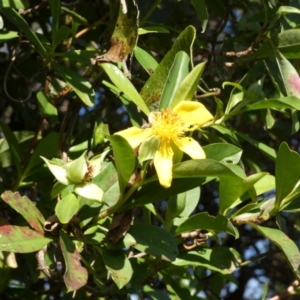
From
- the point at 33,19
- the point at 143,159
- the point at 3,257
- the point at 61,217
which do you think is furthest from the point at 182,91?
the point at 33,19

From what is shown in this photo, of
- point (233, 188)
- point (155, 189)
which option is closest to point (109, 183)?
point (155, 189)

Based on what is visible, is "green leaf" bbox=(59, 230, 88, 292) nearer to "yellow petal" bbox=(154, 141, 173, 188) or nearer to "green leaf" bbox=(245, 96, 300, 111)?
"yellow petal" bbox=(154, 141, 173, 188)

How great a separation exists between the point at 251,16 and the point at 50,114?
37 centimetres

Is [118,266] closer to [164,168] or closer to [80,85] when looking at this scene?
[164,168]

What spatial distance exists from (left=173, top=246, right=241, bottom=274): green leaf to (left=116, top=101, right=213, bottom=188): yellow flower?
264 mm

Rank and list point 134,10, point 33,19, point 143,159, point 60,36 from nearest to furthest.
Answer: point 143,159 < point 134,10 < point 60,36 < point 33,19

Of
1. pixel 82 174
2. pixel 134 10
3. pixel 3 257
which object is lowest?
pixel 3 257

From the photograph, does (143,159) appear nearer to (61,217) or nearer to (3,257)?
(61,217)

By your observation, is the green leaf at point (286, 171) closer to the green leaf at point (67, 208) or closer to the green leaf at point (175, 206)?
the green leaf at point (175, 206)

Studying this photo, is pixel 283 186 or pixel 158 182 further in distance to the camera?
pixel 283 186

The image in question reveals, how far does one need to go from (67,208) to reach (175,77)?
8.2 inches

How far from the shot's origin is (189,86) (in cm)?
81

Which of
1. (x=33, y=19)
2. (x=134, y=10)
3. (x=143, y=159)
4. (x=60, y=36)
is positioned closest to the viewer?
(x=143, y=159)

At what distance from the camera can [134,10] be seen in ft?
3.12
